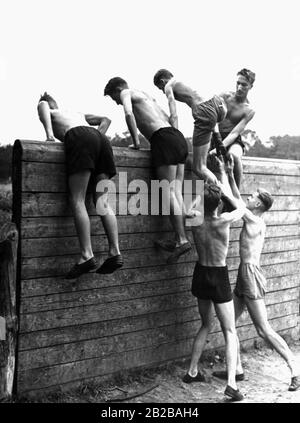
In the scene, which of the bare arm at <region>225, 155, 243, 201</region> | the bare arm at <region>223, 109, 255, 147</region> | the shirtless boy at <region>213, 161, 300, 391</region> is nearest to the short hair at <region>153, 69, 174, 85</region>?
the bare arm at <region>223, 109, 255, 147</region>

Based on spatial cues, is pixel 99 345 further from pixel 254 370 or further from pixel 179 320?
pixel 254 370

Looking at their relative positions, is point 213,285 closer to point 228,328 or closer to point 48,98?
point 228,328

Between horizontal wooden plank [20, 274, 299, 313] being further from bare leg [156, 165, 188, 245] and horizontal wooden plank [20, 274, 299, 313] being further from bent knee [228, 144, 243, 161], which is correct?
bent knee [228, 144, 243, 161]

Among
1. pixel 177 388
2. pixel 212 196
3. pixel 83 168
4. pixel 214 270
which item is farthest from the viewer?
pixel 177 388

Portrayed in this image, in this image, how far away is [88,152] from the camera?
422 cm

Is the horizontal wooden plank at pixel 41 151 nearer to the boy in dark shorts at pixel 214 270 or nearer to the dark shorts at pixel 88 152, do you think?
the dark shorts at pixel 88 152

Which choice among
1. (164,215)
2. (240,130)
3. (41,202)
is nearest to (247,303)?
(164,215)

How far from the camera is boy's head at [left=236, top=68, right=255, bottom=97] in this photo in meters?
5.68

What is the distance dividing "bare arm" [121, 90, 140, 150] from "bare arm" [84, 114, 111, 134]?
0.62 feet

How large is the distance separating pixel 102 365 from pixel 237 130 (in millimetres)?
Answer: 2918

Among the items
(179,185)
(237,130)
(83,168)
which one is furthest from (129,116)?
(237,130)

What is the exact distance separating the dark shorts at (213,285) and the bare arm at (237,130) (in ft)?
5.22

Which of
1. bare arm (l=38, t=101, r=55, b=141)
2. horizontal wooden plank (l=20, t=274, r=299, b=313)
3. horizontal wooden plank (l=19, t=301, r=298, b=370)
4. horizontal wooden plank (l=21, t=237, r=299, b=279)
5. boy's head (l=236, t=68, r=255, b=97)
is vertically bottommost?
horizontal wooden plank (l=19, t=301, r=298, b=370)
